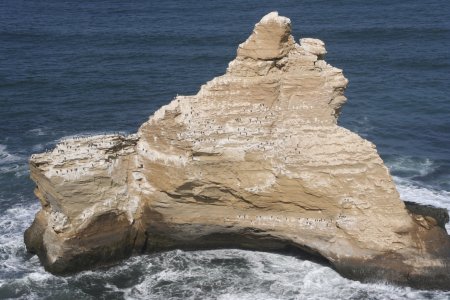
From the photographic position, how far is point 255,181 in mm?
30094

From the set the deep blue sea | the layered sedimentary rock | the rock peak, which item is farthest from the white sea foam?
the rock peak

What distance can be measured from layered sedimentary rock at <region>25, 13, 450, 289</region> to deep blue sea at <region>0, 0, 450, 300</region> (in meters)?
1.29

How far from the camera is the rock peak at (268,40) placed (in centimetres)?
2883

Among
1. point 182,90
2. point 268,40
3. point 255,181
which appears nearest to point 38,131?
point 182,90

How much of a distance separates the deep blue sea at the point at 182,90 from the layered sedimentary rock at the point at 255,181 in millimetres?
1295

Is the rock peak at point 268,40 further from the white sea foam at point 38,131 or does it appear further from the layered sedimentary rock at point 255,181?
the white sea foam at point 38,131

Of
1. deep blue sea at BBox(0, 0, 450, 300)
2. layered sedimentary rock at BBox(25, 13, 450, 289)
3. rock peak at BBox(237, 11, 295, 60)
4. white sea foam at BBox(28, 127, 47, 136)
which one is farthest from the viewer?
white sea foam at BBox(28, 127, 47, 136)

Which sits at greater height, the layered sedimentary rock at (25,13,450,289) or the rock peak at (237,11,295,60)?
the rock peak at (237,11,295,60)

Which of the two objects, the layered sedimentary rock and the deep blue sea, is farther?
the deep blue sea

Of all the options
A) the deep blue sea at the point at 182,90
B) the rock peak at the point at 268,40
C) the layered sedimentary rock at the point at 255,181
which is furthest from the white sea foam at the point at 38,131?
the rock peak at the point at 268,40

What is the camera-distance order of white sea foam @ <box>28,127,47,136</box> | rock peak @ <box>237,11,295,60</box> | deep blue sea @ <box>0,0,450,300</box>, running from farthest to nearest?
white sea foam @ <box>28,127,47,136</box> → deep blue sea @ <box>0,0,450,300</box> → rock peak @ <box>237,11,295,60</box>

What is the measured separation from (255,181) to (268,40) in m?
6.21

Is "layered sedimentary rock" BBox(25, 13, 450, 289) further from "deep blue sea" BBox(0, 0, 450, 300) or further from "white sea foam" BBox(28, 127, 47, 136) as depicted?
"white sea foam" BBox(28, 127, 47, 136)

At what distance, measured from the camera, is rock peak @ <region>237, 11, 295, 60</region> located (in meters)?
28.8
